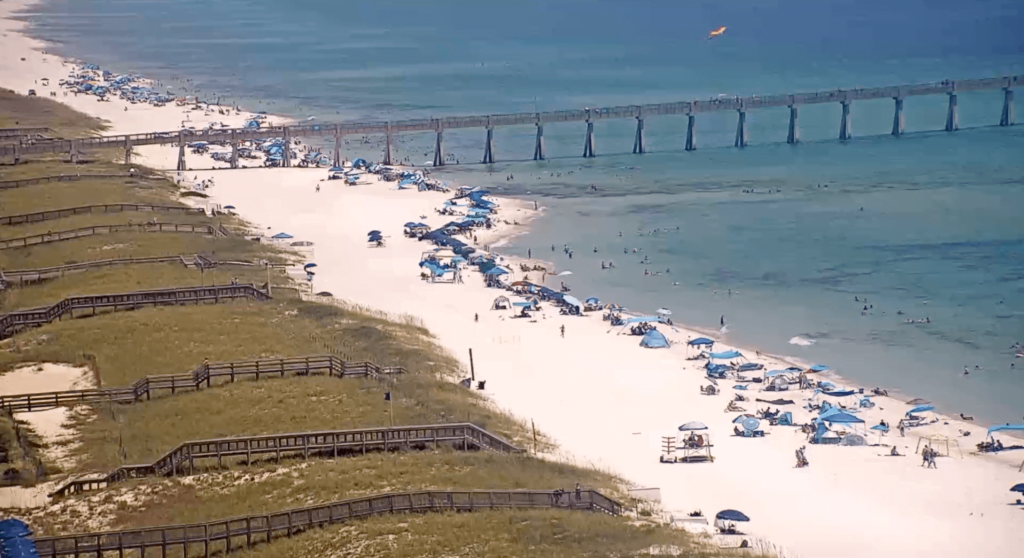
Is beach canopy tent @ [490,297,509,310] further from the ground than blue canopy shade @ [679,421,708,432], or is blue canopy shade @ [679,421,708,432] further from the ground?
beach canopy tent @ [490,297,509,310]

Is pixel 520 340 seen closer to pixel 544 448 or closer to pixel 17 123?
pixel 544 448

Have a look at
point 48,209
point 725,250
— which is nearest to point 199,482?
point 48,209

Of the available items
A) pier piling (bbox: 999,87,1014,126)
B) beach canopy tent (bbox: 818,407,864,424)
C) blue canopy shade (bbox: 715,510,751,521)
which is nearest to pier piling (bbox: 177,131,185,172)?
beach canopy tent (bbox: 818,407,864,424)

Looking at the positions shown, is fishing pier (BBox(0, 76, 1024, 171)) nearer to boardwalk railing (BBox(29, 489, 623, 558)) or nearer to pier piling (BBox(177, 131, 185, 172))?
pier piling (BBox(177, 131, 185, 172))

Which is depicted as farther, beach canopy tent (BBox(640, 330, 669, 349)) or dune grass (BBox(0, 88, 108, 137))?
dune grass (BBox(0, 88, 108, 137))

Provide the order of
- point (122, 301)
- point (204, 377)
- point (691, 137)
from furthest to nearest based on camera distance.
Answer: point (691, 137)
point (122, 301)
point (204, 377)

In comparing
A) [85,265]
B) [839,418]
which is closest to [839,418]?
[839,418]

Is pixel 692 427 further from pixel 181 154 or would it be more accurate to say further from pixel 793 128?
pixel 793 128
